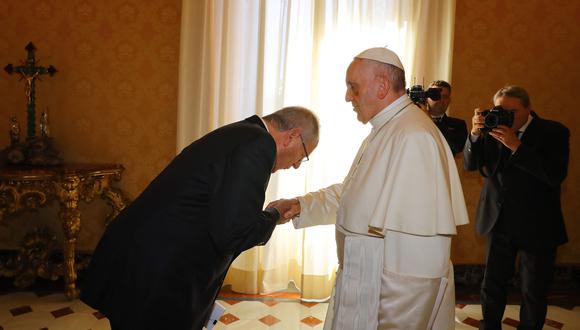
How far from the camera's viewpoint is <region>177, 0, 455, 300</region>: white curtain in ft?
13.5

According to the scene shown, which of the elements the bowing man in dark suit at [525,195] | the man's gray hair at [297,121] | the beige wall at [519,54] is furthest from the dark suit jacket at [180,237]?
the beige wall at [519,54]

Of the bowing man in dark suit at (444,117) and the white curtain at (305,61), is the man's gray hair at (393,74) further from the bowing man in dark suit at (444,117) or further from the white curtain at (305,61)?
the white curtain at (305,61)

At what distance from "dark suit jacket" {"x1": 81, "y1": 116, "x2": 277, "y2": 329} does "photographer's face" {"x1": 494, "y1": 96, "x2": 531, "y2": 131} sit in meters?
1.97

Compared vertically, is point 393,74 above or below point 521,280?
above

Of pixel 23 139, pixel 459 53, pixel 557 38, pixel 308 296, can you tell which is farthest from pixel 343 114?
pixel 23 139

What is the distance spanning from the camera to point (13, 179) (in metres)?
3.55

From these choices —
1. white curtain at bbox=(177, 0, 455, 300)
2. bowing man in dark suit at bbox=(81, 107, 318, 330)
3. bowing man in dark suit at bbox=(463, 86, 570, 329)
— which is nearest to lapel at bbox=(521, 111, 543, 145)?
bowing man in dark suit at bbox=(463, 86, 570, 329)

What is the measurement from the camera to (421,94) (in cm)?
311

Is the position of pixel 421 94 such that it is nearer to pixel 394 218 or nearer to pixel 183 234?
pixel 394 218

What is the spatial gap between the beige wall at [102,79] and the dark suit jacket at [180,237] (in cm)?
267

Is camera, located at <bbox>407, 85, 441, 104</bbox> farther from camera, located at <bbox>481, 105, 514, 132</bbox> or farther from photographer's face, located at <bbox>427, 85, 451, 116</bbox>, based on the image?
camera, located at <bbox>481, 105, 514, 132</bbox>

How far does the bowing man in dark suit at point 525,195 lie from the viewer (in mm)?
2949

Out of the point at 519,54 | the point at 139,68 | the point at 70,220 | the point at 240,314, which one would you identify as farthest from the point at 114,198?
the point at 519,54

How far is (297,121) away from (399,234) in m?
0.63
